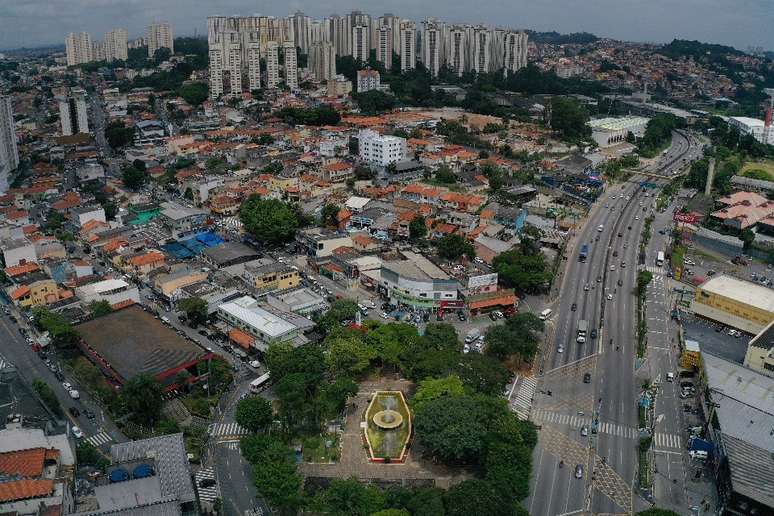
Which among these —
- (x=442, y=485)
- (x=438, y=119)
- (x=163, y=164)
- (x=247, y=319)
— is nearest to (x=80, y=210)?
(x=163, y=164)

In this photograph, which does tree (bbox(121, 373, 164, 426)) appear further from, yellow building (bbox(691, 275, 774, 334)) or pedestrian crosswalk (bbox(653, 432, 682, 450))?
yellow building (bbox(691, 275, 774, 334))

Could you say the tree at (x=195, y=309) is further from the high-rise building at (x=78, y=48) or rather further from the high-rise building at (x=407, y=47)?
the high-rise building at (x=78, y=48)

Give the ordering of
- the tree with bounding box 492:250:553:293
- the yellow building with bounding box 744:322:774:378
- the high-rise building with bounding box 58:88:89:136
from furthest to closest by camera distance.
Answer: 1. the high-rise building with bounding box 58:88:89:136
2. the tree with bounding box 492:250:553:293
3. the yellow building with bounding box 744:322:774:378

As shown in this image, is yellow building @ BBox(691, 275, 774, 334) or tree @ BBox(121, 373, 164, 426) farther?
yellow building @ BBox(691, 275, 774, 334)

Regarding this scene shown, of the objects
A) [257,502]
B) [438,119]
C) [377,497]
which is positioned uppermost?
[438,119]

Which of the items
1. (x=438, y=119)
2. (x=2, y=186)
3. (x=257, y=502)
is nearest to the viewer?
(x=257, y=502)

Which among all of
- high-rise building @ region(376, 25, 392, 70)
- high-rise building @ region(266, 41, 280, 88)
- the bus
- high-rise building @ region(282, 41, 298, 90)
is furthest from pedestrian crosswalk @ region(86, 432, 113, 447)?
high-rise building @ region(376, 25, 392, 70)

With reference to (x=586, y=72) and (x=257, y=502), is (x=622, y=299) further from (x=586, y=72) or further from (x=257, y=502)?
(x=586, y=72)
